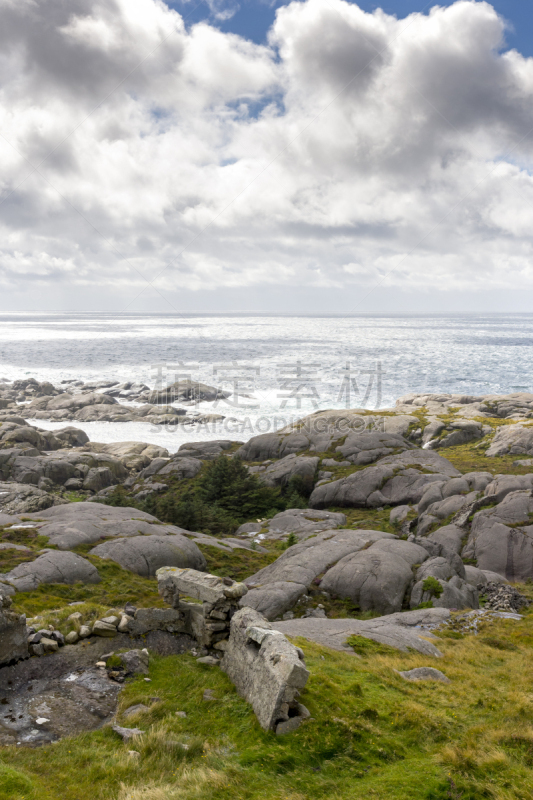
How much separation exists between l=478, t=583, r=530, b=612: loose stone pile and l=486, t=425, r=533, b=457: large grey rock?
35.0m

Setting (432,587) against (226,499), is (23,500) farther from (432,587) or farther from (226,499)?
(432,587)

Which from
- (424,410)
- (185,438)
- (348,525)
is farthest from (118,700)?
(424,410)

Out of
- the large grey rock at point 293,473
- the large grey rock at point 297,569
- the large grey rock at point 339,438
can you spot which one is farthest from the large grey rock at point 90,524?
the large grey rock at point 339,438

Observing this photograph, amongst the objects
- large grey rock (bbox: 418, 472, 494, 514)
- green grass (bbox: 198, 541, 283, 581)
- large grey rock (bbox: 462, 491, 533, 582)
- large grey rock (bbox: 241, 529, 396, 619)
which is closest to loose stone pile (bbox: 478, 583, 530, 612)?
large grey rock (bbox: 462, 491, 533, 582)

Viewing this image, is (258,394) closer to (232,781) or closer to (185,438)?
(185,438)

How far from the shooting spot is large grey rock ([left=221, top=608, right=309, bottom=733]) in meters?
9.60

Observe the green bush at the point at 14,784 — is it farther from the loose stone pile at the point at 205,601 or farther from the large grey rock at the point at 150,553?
the large grey rock at the point at 150,553

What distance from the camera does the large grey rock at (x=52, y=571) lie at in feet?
64.9

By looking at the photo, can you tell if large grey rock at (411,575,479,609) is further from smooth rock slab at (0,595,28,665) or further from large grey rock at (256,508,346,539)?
smooth rock slab at (0,595,28,665)

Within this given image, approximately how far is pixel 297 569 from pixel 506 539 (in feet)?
45.1

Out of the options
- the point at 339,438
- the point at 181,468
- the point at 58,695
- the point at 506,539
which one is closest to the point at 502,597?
the point at 506,539

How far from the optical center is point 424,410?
78438mm

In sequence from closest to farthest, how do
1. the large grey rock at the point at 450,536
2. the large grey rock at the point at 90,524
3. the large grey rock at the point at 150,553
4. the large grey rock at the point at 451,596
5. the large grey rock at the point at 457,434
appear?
the large grey rock at the point at 451,596 → the large grey rock at the point at 150,553 → the large grey rock at the point at 90,524 → the large grey rock at the point at 450,536 → the large grey rock at the point at 457,434

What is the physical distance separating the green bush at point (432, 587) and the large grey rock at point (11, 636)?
18.0m
